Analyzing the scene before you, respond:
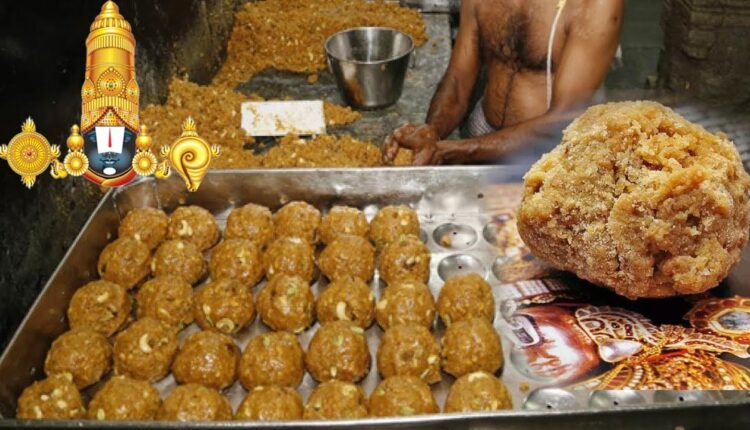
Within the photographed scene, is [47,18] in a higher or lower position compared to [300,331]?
higher

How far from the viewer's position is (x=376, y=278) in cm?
284

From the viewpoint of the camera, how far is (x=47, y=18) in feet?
8.43

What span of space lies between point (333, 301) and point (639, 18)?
7574 mm

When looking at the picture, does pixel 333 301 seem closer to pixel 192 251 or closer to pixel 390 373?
pixel 390 373

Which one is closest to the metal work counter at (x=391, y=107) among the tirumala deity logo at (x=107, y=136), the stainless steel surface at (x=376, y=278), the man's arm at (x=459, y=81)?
the man's arm at (x=459, y=81)

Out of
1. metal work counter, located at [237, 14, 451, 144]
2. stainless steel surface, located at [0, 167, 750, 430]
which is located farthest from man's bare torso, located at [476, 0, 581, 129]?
stainless steel surface, located at [0, 167, 750, 430]

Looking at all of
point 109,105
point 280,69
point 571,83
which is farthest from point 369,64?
point 109,105

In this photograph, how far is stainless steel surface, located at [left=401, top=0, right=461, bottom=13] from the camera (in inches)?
227

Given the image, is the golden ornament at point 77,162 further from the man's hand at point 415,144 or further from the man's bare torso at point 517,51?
the man's bare torso at point 517,51

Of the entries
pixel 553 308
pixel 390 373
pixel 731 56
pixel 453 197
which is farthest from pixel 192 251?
pixel 731 56

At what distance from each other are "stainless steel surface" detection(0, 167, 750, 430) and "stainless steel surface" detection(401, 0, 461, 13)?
3.21m

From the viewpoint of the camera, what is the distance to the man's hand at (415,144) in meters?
3.53

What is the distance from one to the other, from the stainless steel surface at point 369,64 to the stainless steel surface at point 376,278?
137 centimetres

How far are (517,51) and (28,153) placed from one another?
2793 mm
